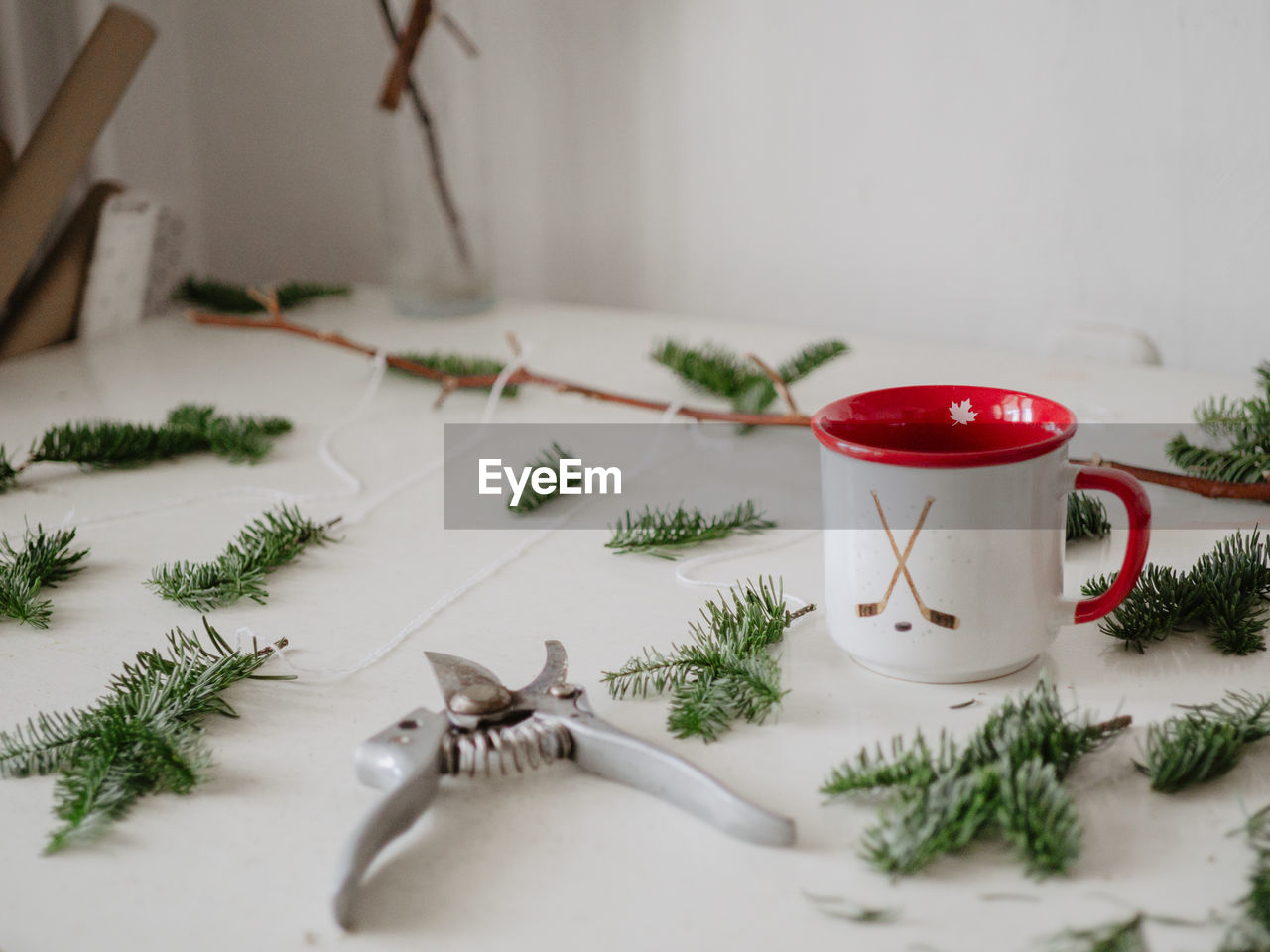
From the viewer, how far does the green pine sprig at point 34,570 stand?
51cm

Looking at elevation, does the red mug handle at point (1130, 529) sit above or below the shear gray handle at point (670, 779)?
above

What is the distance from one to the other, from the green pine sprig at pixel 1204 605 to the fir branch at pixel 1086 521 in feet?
0.26

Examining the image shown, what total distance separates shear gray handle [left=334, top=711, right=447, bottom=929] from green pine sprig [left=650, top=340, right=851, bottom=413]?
445 mm

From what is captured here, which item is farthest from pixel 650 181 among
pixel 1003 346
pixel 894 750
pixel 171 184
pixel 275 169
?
pixel 894 750

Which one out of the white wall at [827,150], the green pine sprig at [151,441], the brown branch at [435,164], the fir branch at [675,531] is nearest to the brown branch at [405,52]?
the brown branch at [435,164]

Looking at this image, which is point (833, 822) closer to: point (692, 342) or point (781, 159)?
point (692, 342)

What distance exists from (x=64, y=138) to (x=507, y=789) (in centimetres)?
85

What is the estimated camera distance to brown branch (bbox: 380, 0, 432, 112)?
1.00 m

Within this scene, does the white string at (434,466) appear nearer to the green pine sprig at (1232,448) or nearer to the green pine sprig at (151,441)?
the green pine sprig at (151,441)

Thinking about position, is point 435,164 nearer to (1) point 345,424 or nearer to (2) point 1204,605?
(1) point 345,424

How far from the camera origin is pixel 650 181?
45.3 inches

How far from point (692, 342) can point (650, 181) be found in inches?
9.7

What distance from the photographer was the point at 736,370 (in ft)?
2.69

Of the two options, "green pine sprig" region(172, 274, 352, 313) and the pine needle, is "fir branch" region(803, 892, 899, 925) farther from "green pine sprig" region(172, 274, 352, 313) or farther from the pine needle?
"green pine sprig" region(172, 274, 352, 313)
